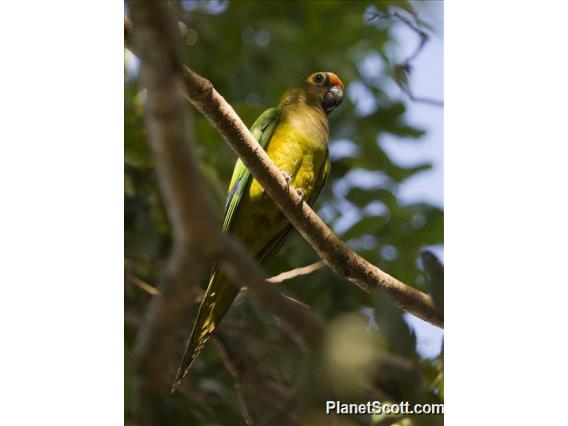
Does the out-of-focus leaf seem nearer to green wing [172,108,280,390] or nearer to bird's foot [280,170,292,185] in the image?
bird's foot [280,170,292,185]

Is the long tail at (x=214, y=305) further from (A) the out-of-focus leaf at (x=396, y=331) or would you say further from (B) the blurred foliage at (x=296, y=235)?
(A) the out-of-focus leaf at (x=396, y=331)

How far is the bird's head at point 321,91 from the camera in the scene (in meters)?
2.75

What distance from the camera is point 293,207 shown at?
7.42 feet

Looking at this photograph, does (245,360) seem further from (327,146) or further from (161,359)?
(161,359)

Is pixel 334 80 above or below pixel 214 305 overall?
above

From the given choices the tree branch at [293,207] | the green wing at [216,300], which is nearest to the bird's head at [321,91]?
the green wing at [216,300]

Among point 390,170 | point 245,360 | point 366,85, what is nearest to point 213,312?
point 245,360

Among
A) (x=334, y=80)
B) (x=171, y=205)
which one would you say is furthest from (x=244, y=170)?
(x=171, y=205)

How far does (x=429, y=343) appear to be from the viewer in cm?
207

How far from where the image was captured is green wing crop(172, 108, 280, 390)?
2.33m

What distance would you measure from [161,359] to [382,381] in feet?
2.00

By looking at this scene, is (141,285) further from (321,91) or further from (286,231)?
(321,91)

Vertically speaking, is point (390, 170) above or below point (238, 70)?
below

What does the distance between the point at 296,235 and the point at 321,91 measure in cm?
59
